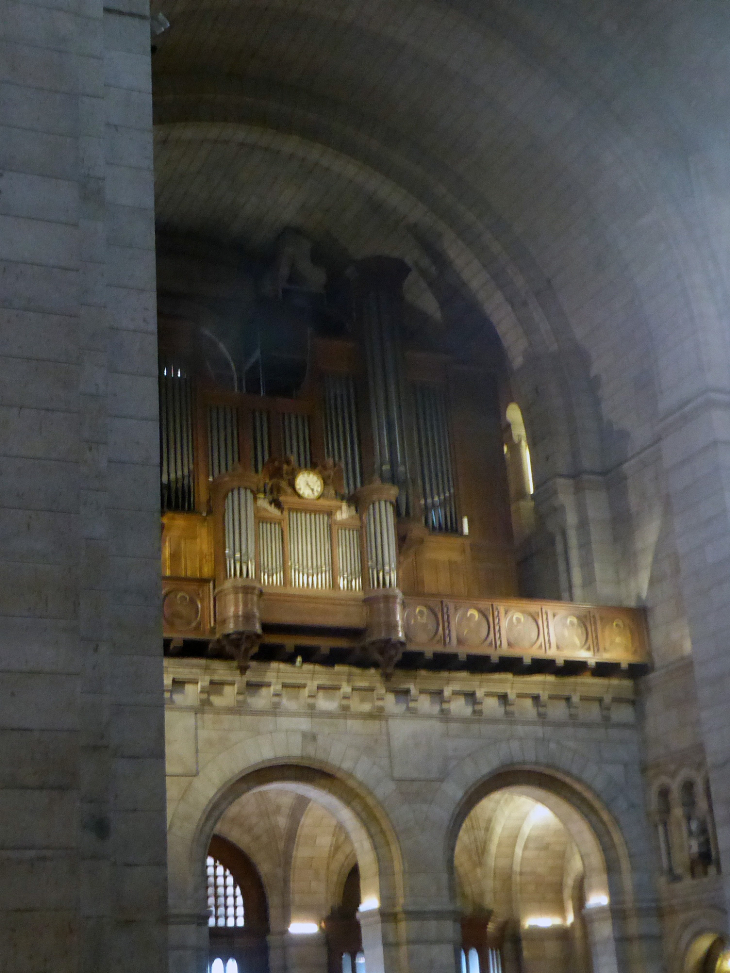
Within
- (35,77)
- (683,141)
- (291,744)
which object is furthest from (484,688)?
(35,77)

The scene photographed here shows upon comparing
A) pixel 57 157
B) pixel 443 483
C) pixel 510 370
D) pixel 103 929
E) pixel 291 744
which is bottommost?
pixel 103 929

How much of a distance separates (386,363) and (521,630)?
5335 mm

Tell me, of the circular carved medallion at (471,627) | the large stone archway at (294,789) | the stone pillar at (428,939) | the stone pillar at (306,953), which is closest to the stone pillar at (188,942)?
the large stone archway at (294,789)

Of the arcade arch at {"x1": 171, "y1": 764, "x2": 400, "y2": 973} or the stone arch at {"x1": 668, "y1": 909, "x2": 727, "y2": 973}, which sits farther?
the arcade arch at {"x1": 171, "y1": 764, "x2": 400, "y2": 973}

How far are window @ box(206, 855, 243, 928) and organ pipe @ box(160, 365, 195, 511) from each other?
Result: 6540 millimetres

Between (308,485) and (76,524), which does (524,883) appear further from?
(76,524)

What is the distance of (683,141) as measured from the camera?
20328 mm

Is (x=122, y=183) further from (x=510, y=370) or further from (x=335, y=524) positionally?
(x=510, y=370)

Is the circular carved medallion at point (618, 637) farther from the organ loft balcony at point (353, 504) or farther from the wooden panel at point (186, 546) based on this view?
the wooden panel at point (186, 546)

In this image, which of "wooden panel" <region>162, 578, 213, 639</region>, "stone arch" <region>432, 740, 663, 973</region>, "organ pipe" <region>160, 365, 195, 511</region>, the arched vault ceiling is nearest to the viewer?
"wooden panel" <region>162, 578, 213, 639</region>

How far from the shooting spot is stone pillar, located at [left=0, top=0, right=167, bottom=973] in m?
8.80

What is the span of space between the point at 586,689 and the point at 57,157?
12.7 m

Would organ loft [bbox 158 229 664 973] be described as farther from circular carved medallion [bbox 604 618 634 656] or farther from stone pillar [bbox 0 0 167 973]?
stone pillar [bbox 0 0 167 973]

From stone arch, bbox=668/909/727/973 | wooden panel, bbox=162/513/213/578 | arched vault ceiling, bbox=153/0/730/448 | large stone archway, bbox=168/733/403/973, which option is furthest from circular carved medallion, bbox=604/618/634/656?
wooden panel, bbox=162/513/213/578
